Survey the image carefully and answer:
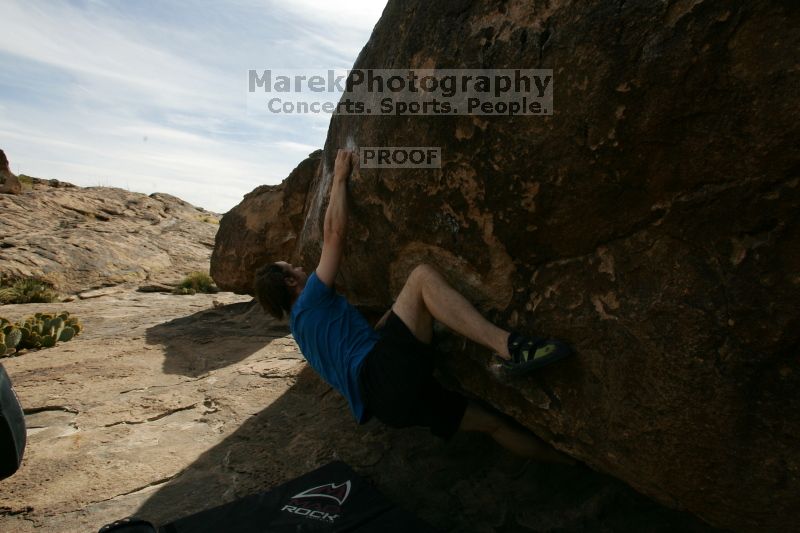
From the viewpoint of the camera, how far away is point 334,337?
3004 mm

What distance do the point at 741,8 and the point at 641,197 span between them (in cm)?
67

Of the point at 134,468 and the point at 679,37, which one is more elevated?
the point at 679,37

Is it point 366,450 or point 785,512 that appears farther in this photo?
point 366,450

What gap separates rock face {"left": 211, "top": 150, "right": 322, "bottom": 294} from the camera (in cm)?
662

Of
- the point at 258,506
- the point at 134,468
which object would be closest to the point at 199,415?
the point at 134,468

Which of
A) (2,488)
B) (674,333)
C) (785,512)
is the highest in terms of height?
(674,333)

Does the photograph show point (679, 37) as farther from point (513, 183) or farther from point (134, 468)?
point (134, 468)

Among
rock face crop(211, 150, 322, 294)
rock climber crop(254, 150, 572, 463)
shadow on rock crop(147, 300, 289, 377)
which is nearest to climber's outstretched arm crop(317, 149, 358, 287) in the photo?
rock climber crop(254, 150, 572, 463)

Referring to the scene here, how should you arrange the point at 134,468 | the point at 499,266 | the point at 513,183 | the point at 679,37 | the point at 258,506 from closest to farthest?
the point at 679,37 → the point at 513,183 → the point at 499,266 → the point at 258,506 → the point at 134,468

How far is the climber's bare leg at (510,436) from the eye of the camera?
2.97 m

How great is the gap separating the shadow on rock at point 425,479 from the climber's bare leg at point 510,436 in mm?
97

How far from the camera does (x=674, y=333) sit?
200 centimetres

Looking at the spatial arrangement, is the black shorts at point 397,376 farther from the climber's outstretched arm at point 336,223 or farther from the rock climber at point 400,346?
the climber's outstretched arm at point 336,223

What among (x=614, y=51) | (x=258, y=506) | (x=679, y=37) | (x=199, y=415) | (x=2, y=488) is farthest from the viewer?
(x=199, y=415)
